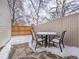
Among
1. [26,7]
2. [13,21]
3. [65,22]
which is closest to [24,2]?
[26,7]

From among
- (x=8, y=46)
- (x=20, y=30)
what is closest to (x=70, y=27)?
(x=8, y=46)

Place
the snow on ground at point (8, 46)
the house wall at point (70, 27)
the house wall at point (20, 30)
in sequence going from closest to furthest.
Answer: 1. the snow on ground at point (8, 46)
2. the house wall at point (70, 27)
3. the house wall at point (20, 30)

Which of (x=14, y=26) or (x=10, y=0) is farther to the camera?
(x=14, y=26)

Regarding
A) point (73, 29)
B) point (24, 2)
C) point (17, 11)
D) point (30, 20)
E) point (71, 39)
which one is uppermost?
point (24, 2)

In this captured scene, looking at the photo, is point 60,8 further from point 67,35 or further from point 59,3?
point 67,35

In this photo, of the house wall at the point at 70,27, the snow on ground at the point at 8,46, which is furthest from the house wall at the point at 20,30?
the house wall at the point at 70,27

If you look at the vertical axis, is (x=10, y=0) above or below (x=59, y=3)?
above

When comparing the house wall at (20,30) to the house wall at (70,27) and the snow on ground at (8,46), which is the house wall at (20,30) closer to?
the snow on ground at (8,46)

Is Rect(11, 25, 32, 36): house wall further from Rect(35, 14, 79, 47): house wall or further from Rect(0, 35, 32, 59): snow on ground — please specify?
Rect(35, 14, 79, 47): house wall

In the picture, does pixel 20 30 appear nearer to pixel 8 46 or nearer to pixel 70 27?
pixel 8 46

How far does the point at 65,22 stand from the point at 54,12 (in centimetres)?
169

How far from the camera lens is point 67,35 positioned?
16.1 feet

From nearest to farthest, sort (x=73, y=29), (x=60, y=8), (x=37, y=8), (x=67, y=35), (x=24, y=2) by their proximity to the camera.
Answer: (x=73, y=29) → (x=67, y=35) → (x=60, y=8) → (x=37, y=8) → (x=24, y=2)

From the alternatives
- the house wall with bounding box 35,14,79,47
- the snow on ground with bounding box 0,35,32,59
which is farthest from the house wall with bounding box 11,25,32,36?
the house wall with bounding box 35,14,79,47
